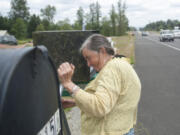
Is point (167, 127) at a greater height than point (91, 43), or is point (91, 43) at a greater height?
point (91, 43)

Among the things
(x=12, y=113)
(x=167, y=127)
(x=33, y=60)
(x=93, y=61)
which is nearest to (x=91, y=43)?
(x=93, y=61)

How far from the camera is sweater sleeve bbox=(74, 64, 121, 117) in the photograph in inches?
67.2

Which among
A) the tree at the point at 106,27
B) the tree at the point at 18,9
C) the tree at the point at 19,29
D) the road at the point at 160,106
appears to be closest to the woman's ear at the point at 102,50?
the road at the point at 160,106

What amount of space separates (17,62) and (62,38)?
173 inches

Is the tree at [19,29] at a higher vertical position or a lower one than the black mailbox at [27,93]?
higher

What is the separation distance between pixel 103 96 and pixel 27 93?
621 millimetres

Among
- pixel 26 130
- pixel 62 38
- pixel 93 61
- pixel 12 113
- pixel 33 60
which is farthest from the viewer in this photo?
pixel 62 38

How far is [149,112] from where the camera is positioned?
5.55 meters

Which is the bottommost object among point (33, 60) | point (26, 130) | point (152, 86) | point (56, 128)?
point (152, 86)

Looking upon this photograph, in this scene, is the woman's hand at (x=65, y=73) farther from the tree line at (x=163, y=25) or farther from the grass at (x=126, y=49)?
the tree line at (x=163, y=25)

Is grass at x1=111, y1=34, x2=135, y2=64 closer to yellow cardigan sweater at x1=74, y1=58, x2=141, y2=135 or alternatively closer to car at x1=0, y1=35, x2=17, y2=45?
yellow cardigan sweater at x1=74, y1=58, x2=141, y2=135

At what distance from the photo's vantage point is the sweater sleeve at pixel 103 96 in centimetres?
171

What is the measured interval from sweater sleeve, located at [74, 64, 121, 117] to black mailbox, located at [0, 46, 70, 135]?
20cm

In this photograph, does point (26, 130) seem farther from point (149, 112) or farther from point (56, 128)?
point (149, 112)
